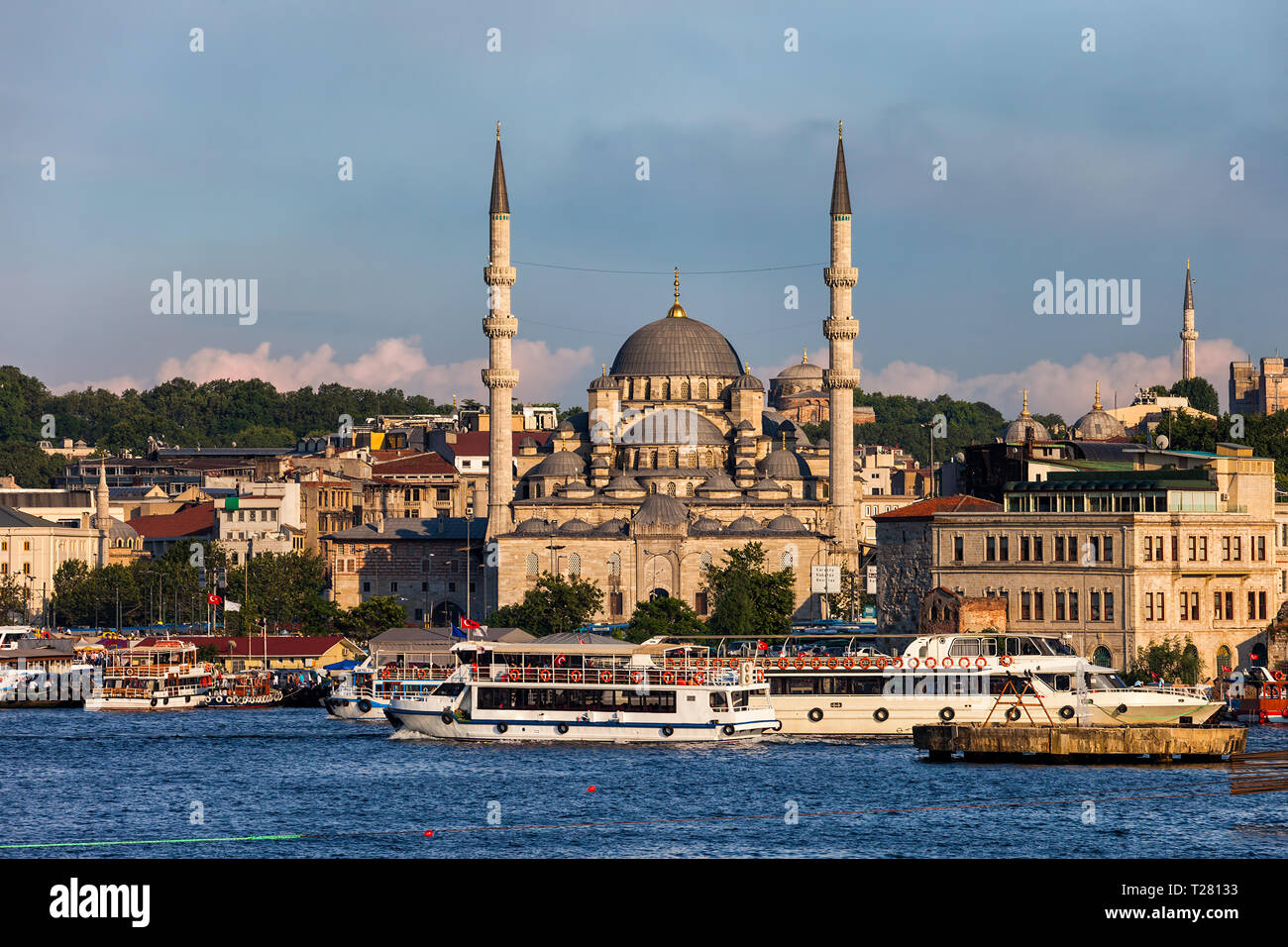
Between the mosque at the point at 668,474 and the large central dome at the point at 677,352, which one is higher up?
the large central dome at the point at 677,352

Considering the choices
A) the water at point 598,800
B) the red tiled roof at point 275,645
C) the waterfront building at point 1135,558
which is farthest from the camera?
the red tiled roof at point 275,645

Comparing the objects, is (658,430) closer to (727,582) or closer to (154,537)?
(727,582)

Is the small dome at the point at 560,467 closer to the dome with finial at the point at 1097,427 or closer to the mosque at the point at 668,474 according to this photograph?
the mosque at the point at 668,474

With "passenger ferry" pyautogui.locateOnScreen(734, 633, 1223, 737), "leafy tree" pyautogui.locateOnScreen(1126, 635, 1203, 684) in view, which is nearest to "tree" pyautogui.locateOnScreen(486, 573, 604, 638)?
"leafy tree" pyautogui.locateOnScreen(1126, 635, 1203, 684)

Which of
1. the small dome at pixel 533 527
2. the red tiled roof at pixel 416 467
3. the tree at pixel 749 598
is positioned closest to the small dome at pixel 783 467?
the small dome at pixel 533 527

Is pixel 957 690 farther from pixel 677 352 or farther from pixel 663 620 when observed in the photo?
pixel 677 352
